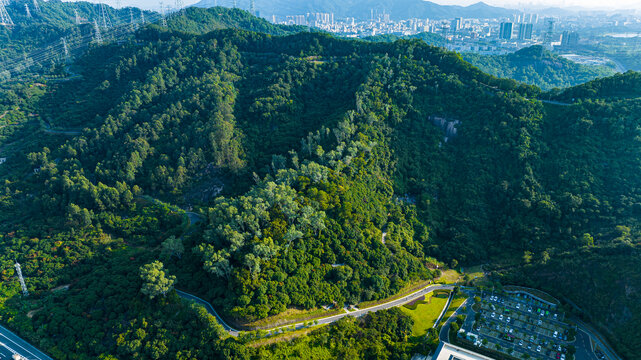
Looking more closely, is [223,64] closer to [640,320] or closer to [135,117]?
[135,117]

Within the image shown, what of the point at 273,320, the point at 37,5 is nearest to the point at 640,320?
the point at 273,320

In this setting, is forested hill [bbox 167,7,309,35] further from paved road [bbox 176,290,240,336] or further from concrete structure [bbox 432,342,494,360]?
concrete structure [bbox 432,342,494,360]

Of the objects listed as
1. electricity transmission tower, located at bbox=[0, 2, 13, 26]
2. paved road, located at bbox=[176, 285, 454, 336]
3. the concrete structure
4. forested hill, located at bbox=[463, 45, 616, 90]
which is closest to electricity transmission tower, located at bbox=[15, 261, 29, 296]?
paved road, located at bbox=[176, 285, 454, 336]

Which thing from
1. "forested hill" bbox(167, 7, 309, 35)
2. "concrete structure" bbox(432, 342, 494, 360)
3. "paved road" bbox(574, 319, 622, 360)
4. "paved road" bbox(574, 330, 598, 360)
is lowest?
"paved road" bbox(574, 330, 598, 360)

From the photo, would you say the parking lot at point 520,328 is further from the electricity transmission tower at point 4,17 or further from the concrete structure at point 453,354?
the electricity transmission tower at point 4,17

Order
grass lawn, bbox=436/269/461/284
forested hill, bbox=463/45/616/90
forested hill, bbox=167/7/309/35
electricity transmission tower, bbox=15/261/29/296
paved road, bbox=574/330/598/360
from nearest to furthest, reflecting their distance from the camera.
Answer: paved road, bbox=574/330/598/360, electricity transmission tower, bbox=15/261/29/296, grass lawn, bbox=436/269/461/284, forested hill, bbox=167/7/309/35, forested hill, bbox=463/45/616/90

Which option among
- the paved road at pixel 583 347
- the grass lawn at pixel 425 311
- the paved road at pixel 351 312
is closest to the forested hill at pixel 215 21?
the paved road at pixel 351 312
